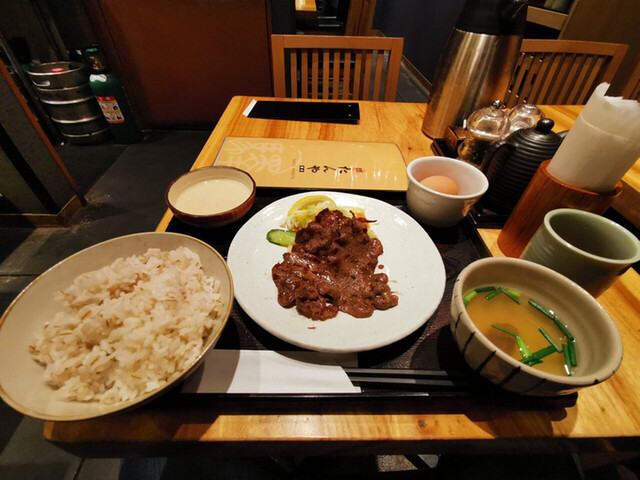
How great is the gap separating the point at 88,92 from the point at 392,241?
4.71m

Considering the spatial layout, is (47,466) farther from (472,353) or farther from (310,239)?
(472,353)

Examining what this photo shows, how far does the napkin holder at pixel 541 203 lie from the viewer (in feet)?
3.18

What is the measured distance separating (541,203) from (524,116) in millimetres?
1091

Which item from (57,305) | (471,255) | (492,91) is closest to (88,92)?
(57,305)

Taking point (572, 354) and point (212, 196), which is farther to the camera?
point (212, 196)

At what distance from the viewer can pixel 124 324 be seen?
30.6 inches

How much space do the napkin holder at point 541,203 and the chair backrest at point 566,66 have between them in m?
2.13

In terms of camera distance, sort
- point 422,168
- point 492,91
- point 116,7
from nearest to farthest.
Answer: point 422,168
point 492,91
point 116,7

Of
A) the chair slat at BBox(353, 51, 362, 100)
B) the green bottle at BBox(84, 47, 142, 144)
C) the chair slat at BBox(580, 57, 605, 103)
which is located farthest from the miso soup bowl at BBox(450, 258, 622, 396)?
the green bottle at BBox(84, 47, 142, 144)

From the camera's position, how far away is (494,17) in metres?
1.54

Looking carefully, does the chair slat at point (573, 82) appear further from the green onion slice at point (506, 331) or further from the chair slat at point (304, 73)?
the green onion slice at point (506, 331)

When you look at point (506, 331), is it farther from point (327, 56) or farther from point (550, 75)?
point (550, 75)

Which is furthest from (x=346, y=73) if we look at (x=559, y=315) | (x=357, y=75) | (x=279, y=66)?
(x=559, y=315)

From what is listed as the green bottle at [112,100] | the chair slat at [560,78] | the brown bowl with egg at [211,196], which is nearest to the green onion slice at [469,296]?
the brown bowl with egg at [211,196]
